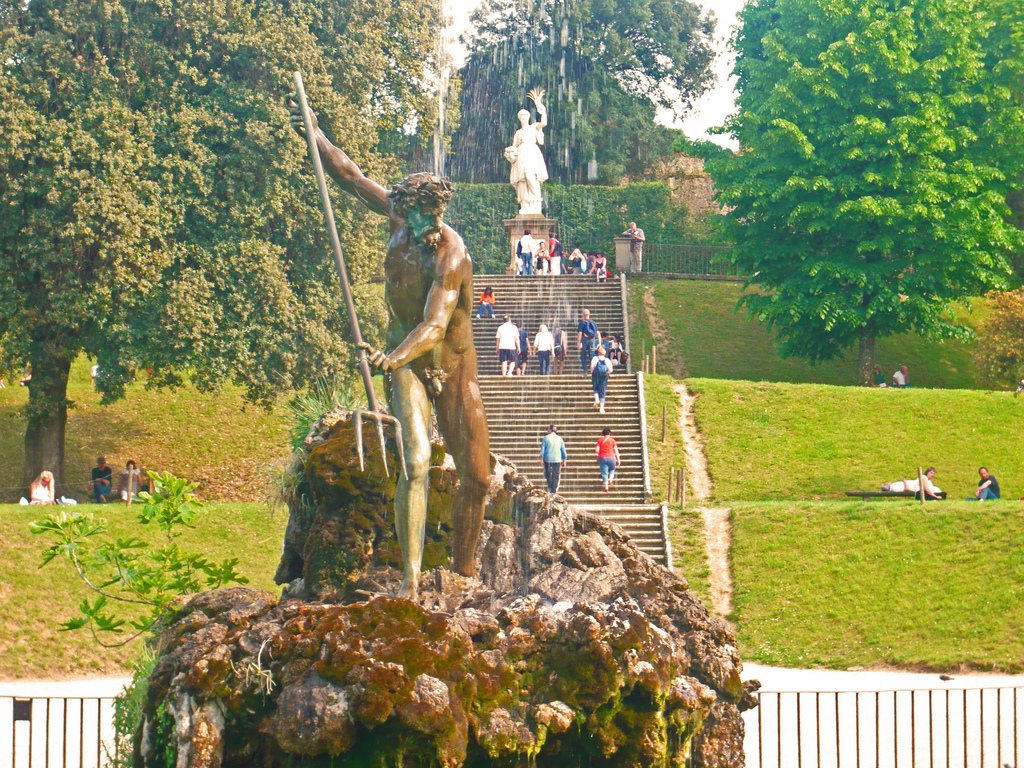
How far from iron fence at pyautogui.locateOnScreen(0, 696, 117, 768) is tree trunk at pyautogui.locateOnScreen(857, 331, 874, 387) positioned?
23590 mm

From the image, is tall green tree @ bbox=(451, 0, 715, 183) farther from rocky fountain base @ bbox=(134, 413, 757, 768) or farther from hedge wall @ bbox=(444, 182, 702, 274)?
rocky fountain base @ bbox=(134, 413, 757, 768)

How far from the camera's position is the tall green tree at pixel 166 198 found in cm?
2377

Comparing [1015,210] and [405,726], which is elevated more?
[1015,210]

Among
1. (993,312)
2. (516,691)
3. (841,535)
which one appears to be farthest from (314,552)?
(993,312)

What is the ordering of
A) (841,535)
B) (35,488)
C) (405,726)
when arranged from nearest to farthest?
(405,726)
(841,535)
(35,488)

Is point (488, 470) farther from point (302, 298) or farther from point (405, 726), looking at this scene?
point (302, 298)

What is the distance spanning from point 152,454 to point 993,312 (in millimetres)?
21194

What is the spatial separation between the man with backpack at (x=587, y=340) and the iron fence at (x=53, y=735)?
17211 millimetres

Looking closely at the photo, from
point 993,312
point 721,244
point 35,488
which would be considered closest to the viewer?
point 35,488

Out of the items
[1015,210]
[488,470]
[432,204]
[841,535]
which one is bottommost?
[841,535]

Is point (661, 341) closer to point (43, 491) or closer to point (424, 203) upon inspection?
point (43, 491)

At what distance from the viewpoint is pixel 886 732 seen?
40.1 ft

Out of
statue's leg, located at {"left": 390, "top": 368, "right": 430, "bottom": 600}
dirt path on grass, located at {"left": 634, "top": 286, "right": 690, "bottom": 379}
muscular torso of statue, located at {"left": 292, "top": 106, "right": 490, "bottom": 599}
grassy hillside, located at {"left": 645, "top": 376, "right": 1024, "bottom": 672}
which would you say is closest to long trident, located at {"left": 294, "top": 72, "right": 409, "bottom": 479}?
statue's leg, located at {"left": 390, "top": 368, "right": 430, "bottom": 600}

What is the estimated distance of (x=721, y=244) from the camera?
47.6 meters
